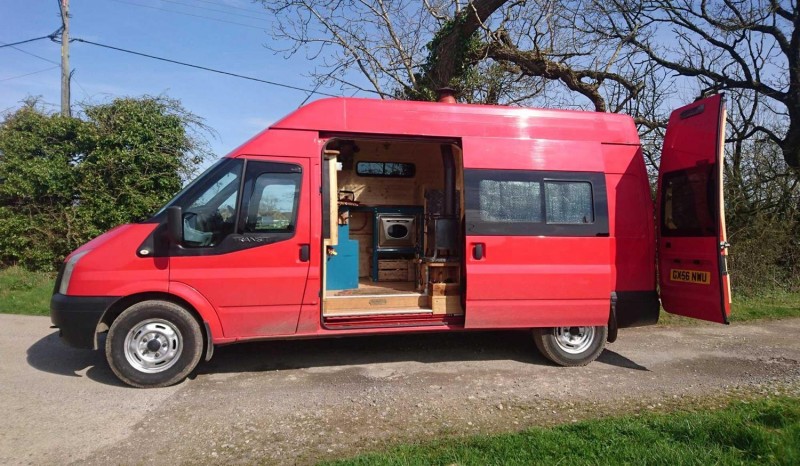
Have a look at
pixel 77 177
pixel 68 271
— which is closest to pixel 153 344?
pixel 68 271

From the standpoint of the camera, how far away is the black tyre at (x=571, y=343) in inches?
224

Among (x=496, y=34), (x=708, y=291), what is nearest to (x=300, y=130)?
(x=708, y=291)

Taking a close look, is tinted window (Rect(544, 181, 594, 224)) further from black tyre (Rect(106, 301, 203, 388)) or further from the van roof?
black tyre (Rect(106, 301, 203, 388))

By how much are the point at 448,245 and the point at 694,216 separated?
2.70 metres

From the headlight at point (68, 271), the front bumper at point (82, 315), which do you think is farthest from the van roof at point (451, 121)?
the front bumper at point (82, 315)

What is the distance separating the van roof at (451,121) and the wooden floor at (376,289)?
6.67 ft

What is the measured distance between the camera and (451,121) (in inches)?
214

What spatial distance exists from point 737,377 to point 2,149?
1412cm

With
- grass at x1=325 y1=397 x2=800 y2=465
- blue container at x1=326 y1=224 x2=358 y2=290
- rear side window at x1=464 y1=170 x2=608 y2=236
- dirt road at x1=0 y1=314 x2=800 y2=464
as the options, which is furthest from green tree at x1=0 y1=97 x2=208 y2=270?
grass at x1=325 y1=397 x2=800 y2=465

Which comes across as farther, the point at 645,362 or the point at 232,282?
the point at 645,362

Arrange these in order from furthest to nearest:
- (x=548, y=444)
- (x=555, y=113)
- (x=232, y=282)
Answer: (x=555, y=113)
(x=232, y=282)
(x=548, y=444)

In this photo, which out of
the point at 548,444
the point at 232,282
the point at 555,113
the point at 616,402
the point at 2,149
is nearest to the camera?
the point at 548,444

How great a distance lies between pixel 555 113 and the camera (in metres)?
5.68

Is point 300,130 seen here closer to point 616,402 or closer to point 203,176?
point 203,176
